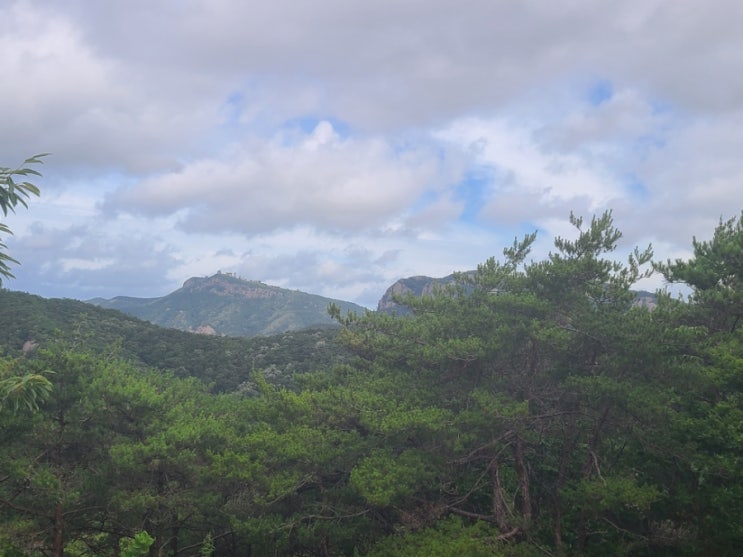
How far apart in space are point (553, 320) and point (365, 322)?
796 centimetres

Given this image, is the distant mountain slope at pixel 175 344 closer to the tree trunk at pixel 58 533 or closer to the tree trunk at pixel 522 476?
the tree trunk at pixel 58 533

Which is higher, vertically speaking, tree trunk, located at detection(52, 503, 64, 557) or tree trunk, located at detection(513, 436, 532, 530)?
tree trunk, located at detection(513, 436, 532, 530)

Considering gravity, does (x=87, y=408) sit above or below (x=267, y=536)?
above

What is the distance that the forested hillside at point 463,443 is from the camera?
1694cm

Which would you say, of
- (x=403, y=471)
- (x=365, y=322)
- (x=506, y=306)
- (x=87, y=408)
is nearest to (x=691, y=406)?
(x=506, y=306)

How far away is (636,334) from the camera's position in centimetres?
1889

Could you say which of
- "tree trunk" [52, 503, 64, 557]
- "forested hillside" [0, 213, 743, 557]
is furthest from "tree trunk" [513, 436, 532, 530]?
"tree trunk" [52, 503, 64, 557]

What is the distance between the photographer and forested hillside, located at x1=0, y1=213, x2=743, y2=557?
16938 millimetres

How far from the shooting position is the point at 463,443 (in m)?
19.7


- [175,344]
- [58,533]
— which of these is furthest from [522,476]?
[175,344]

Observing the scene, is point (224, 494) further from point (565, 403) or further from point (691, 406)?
point (691, 406)

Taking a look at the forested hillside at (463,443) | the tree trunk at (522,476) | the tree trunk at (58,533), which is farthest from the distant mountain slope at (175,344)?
the tree trunk at (522,476)

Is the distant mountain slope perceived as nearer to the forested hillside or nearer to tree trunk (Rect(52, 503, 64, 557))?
the forested hillside

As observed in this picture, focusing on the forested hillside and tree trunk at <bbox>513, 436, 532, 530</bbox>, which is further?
tree trunk at <bbox>513, 436, 532, 530</bbox>
